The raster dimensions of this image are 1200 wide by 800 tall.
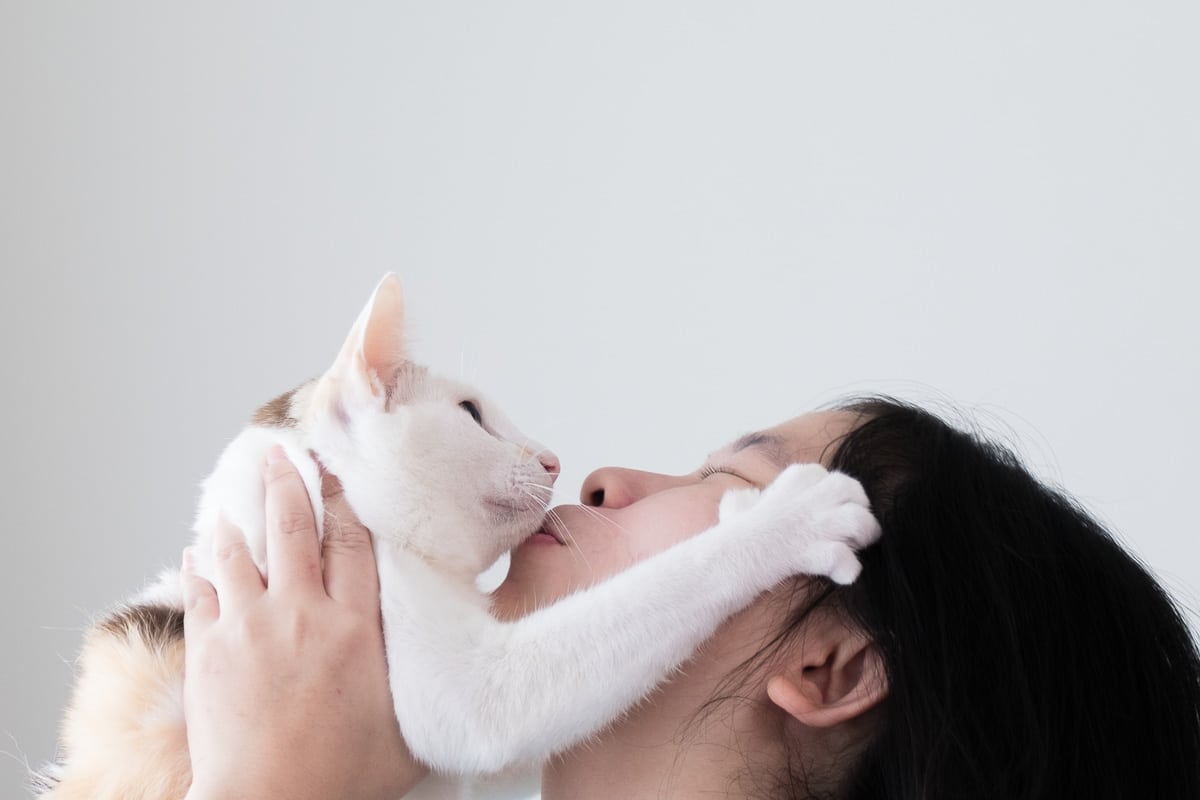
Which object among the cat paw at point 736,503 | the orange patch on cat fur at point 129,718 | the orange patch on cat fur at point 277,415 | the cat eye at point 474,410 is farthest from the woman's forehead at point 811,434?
the orange patch on cat fur at point 129,718

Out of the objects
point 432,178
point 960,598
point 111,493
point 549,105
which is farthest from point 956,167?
point 111,493

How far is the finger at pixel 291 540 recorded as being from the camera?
1290 mm

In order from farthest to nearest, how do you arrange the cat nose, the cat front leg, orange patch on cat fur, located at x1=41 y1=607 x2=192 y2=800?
1. the cat nose
2. orange patch on cat fur, located at x1=41 y1=607 x2=192 y2=800
3. the cat front leg

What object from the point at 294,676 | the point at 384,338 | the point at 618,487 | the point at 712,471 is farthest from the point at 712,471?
the point at 294,676

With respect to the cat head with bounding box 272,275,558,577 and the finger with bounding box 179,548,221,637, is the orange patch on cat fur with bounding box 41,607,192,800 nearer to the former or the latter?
the finger with bounding box 179,548,221,637

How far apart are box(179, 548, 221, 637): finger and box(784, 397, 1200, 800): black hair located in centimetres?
68

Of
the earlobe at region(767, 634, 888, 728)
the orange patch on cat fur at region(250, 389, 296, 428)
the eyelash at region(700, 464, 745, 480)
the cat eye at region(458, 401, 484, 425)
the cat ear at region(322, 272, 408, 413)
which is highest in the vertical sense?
the cat ear at region(322, 272, 408, 413)

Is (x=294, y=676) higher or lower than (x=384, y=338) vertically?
lower

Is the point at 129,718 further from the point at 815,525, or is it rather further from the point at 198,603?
the point at 815,525

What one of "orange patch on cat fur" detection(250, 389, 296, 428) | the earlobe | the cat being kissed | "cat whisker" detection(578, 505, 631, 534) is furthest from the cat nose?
the earlobe

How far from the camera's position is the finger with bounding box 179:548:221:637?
1.30 metres

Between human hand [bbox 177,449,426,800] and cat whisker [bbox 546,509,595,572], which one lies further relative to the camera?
cat whisker [bbox 546,509,595,572]

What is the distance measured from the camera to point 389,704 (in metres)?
1.22

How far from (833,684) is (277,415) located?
0.79 m
